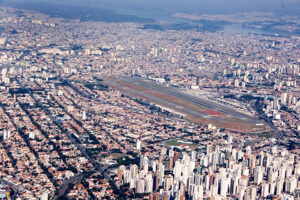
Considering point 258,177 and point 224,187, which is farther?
point 258,177

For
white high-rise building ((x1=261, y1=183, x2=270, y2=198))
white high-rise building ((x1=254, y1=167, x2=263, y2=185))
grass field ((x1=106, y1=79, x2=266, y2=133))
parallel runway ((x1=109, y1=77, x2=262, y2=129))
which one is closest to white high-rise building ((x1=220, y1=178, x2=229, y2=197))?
white high-rise building ((x1=261, y1=183, x2=270, y2=198))

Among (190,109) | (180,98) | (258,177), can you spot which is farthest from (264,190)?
(180,98)

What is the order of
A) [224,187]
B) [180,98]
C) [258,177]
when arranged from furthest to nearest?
[180,98] → [258,177] → [224,187]

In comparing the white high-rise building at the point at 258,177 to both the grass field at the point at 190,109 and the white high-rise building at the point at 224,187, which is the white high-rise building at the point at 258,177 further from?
the grass field at the point at 190,109

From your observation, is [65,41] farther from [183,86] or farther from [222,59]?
[183,86]

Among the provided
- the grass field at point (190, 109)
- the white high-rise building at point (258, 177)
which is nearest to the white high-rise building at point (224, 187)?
the white high-rise building at point (258, 177)

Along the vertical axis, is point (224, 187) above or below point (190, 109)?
below

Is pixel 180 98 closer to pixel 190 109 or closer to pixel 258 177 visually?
pixel 190 109

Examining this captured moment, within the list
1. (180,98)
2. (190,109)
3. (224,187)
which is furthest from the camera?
(180,98)

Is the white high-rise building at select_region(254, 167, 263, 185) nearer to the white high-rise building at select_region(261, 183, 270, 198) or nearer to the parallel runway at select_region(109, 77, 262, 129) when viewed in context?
the white high-rise building at select_region(261, 183, 270, 198)

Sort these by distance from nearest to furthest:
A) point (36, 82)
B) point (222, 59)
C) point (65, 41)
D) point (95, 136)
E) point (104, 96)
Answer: point (95, 136) → point (104, 96) → point (36, 82) → point (222, 59) → point (65, 41)

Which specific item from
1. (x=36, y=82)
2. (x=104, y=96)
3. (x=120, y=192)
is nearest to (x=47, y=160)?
(x=120, y=192)
